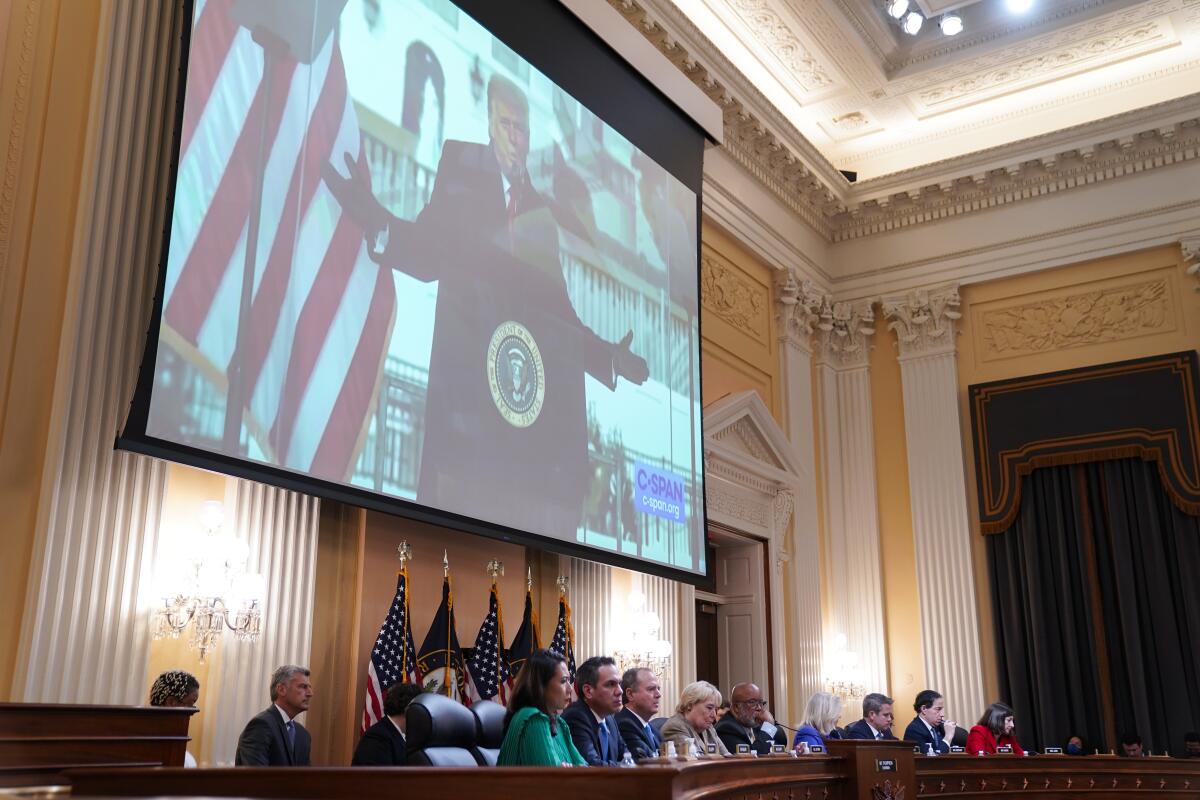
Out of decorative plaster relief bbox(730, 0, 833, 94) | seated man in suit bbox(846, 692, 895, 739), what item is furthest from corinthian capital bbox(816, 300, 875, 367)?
seated man in suit bbox(846, 692, 895, 739)

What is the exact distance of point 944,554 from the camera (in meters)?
10.8

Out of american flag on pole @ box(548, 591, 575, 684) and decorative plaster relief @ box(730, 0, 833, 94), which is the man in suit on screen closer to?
american flag on pole @ box(548, 591, 575, 684)

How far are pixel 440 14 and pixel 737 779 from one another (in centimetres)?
441

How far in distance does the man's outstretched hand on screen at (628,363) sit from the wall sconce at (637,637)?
1.58m

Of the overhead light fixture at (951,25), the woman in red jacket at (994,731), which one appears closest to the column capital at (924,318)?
the overhead light fixture at (951,25)

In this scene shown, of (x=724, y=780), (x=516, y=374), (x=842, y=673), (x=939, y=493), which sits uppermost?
(x=939, y=493)

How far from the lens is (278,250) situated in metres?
5.12

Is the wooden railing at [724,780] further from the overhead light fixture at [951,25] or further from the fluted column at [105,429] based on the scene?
the overhead light fixture at [951,25]

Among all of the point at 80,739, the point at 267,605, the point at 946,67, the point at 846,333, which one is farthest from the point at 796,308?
the point at 80,739

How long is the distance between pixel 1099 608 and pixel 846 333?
11.7 ft

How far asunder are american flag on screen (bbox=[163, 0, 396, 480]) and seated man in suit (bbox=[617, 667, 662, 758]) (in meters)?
1.56

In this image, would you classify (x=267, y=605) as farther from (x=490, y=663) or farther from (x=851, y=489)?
(x=851, y=489)

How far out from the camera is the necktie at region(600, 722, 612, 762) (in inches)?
174

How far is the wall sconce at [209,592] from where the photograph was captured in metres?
4.99
